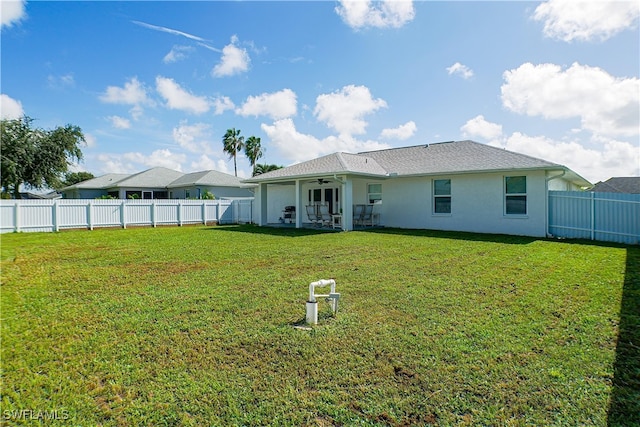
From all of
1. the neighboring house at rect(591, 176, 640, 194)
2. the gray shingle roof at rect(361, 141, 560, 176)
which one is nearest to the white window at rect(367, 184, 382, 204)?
the gray shingle roof at rect(361, 141, 560, 176)

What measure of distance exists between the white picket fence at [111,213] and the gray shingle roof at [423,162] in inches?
179

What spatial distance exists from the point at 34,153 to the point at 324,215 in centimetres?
2333

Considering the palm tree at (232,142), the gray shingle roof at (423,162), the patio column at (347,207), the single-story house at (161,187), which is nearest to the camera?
the gray shingle roof at (423,162)

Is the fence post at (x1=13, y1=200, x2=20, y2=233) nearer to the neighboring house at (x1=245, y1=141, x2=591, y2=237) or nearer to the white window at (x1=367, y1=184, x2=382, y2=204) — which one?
the neighboring house at (x1=245, y1=141, x2=591, y2=237)

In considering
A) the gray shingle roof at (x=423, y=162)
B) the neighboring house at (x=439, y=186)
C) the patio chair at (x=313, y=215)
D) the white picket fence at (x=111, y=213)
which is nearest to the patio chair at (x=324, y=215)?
the patio chair at (x=313, y=215)

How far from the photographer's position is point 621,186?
2853 centimetres

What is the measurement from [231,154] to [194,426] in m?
44.1

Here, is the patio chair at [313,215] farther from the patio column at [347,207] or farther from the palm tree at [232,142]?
the palm tree at [232,142]

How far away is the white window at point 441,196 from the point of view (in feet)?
50.1

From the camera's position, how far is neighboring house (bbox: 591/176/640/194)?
2746 centimetres

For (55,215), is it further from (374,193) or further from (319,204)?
(374,193)

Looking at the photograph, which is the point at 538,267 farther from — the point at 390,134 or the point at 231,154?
the point at 231,154

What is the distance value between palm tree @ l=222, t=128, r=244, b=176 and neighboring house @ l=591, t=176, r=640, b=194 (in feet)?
120

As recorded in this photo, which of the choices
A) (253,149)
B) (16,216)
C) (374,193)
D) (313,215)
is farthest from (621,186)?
(16,216)
